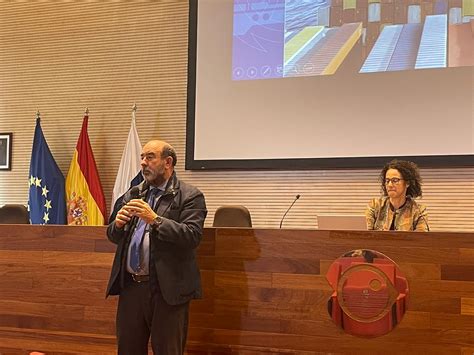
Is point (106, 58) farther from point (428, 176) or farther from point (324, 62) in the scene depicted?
point (428, 176)

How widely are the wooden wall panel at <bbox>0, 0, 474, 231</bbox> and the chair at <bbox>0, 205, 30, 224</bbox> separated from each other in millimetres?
1275

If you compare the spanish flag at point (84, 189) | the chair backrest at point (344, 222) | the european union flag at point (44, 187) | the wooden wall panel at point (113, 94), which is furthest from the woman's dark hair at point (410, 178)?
the european union flag at point (44, 187)

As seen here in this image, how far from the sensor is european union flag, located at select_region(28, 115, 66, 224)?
561cm

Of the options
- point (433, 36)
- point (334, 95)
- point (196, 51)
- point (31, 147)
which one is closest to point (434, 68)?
point (433, 36)

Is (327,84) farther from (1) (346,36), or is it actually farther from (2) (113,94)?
(2) (113,94)

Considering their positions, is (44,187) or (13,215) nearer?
(13,215)

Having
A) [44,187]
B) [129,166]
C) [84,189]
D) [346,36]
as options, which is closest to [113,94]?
[129,166]

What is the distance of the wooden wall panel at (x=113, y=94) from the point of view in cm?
527

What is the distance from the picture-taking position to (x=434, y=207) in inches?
193

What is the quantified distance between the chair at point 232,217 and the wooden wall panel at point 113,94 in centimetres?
88

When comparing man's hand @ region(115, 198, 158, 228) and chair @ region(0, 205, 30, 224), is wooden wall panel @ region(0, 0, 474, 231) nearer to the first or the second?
chair @ region(0, 205, 30, 224)

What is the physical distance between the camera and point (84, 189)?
5645 mm

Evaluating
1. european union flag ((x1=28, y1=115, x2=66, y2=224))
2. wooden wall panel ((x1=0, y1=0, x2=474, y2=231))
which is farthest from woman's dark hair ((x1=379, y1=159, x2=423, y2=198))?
european union flag ((x1=28, y1=115, x2=66, y2=224))

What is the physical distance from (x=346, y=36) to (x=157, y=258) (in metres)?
2.91
